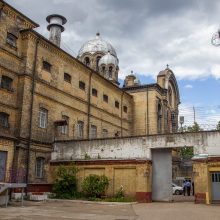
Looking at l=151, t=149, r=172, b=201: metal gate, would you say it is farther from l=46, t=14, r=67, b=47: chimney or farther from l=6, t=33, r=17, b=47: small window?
l=46, t=14, r=67, b=47: chimney

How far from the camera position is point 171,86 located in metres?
47.1

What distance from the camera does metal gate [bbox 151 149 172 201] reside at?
2362cm

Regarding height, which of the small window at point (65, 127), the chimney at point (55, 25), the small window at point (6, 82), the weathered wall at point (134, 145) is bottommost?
the weathered wall at point (134, 145)

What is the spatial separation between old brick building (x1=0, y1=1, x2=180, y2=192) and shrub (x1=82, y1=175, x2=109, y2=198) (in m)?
3.19

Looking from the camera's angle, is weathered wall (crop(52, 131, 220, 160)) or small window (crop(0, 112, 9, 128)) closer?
weathered wall (crop(52, 131, 220, 160))

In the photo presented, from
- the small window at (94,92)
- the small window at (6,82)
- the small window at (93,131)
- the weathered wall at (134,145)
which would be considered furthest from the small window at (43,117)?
the small window at (94,92)

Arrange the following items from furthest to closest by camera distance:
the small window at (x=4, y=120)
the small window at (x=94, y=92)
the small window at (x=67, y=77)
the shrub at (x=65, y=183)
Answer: the small window at (x=94, y=92) → the small window at (x=67, y=77) → the shrub at (x=65, y=183) → the small window at (x=4, y=120)

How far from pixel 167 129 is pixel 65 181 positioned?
871 inches

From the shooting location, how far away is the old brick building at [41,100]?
22500 millimetres

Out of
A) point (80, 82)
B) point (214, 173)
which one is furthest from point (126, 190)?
point (80, 82)

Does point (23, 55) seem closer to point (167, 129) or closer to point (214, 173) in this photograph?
point (214, 173)

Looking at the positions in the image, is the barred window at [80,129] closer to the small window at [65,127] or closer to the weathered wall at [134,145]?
the small window at [65,127]

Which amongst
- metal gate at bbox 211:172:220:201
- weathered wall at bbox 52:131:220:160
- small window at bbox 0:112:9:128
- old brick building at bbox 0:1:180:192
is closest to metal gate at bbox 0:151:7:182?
old brick building at bbox 0:1:180:192

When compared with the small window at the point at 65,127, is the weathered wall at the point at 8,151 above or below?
below
